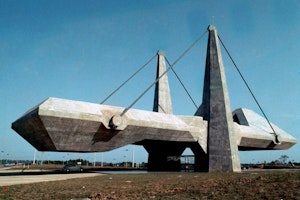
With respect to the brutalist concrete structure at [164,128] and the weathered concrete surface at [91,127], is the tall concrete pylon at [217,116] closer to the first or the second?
the brutalist concrete structure at [164,128]

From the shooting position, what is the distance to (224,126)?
99.9ft

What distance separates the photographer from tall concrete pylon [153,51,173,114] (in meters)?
39.1

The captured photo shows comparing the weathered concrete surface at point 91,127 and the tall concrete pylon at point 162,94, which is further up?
the tall concrete pylon at point 162,94

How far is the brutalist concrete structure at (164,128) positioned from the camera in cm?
2281

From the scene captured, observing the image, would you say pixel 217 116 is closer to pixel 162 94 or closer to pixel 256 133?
pixel 256 133

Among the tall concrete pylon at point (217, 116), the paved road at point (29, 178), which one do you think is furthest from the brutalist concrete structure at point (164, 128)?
the paved road at point (29, 178)

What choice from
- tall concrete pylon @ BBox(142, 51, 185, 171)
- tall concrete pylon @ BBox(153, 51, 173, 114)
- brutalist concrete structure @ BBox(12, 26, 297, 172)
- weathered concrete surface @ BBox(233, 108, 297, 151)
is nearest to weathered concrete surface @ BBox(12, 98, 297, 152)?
brutalist concrete structure @ BBox(12, 26, 297, 172)

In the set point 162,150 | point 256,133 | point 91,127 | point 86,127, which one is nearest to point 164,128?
point 91,127

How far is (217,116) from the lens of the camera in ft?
102

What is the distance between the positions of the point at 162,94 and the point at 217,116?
10.8 meters

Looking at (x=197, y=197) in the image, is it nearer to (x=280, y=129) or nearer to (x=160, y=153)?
(x=160, y=153)

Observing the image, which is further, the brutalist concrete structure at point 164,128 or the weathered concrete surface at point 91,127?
the brutalist concrete structure at point 164,128

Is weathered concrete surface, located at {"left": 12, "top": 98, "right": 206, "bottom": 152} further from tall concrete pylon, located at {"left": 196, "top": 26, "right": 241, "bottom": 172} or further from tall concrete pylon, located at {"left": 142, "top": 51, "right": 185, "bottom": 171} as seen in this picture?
tall concrete pylon, located at {"left": 142, "top": 51, "right": 185, "bottom": 171}

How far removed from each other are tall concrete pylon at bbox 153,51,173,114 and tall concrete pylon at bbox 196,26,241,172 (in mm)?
6782
